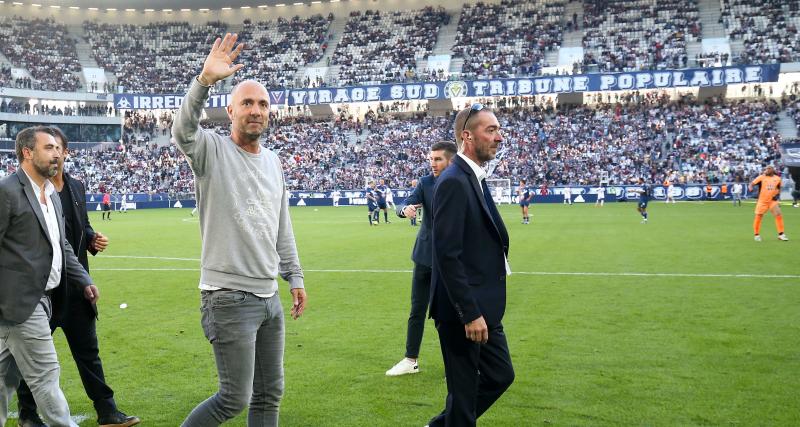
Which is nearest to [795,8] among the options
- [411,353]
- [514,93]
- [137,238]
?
[514,93]

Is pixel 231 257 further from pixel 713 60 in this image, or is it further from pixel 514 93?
pixel 713 60

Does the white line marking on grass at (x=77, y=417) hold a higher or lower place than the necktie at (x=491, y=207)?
lower

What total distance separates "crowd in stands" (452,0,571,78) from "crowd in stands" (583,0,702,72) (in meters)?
3.21

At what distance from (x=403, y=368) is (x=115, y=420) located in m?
2.71

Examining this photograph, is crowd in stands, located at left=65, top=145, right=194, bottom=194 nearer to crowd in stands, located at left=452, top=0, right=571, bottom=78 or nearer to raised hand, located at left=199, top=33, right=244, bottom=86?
crowd in stands, located at left=452, top=0, right=571, bottom=78

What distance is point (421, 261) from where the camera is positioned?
22.4ft

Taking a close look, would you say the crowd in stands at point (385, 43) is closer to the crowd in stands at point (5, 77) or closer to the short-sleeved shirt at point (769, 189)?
the crowd in stands at point (5, 77)

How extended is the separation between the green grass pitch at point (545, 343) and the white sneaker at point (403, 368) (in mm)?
103

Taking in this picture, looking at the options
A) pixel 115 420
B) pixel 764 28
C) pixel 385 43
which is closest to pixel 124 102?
pixel 385 43

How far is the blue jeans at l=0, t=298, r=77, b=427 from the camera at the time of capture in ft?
14.1

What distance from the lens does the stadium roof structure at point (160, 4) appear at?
7512 cm

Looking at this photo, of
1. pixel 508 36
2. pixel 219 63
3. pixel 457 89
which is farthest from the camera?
pixel 508 36

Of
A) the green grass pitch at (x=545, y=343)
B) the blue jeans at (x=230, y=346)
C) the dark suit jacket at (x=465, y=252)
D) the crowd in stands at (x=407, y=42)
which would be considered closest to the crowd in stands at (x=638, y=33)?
the crowd in stands at (x=407, y=42)

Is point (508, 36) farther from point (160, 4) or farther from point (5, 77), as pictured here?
point (5, 77)
